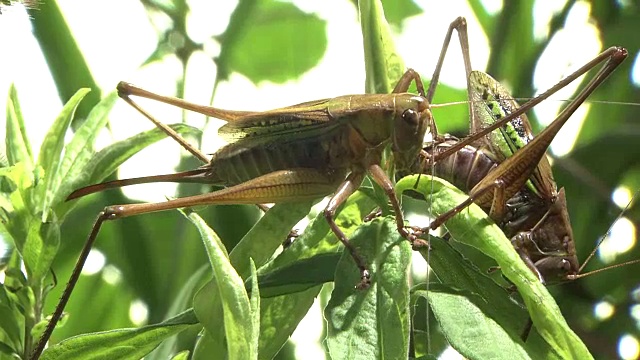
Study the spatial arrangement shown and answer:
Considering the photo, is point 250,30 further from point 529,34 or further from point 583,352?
point 583,352

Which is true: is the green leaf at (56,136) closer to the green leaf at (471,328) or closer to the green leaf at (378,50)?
the green leaf at (378,50)

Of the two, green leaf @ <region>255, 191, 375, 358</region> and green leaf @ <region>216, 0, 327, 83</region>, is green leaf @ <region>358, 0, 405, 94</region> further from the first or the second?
green leaf @ <region>216, 0, 327, 83</region>

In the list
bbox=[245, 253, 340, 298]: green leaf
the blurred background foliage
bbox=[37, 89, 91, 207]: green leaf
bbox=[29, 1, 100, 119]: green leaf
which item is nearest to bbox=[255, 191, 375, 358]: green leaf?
bbox=[245, 253, 340, 298]: green leaf

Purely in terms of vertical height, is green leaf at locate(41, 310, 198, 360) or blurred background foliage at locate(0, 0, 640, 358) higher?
blurred background foliage at locate(0, 0, 640, 358)

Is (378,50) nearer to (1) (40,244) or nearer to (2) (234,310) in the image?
(2) (234,310)

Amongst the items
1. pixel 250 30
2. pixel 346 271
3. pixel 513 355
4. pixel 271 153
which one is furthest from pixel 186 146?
pixel 250 30

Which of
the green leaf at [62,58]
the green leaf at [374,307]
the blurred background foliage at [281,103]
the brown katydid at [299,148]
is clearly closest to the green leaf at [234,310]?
the green leaf at [374,307]
